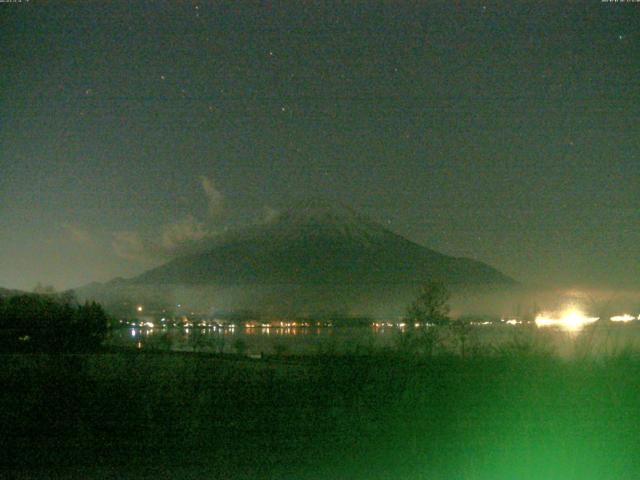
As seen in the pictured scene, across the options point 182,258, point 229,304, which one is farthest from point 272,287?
point 182,258

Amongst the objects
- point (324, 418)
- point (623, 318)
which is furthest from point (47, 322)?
point (623, 318)

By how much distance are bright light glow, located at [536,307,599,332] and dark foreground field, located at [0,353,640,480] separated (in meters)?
1.76

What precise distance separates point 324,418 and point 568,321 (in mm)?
6373

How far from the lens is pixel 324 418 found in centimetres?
1027

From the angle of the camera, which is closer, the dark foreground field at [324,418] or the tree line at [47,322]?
the dark foreground field at [324,418]

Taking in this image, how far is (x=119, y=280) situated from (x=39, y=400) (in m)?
68.7

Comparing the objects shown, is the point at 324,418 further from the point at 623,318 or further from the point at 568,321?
the point at 623,318

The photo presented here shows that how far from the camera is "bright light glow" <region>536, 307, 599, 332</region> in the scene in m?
13.7

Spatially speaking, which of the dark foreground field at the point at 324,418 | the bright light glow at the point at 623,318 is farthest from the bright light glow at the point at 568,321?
the dark foreground field at the point at 324,418

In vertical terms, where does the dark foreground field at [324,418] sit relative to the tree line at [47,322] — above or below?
below

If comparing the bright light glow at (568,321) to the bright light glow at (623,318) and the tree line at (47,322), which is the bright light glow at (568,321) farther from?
the tree line at (47,322)

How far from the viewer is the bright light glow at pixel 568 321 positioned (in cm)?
1366

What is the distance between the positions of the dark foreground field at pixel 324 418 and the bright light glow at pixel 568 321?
1758 millimetres

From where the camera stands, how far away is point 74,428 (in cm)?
980
